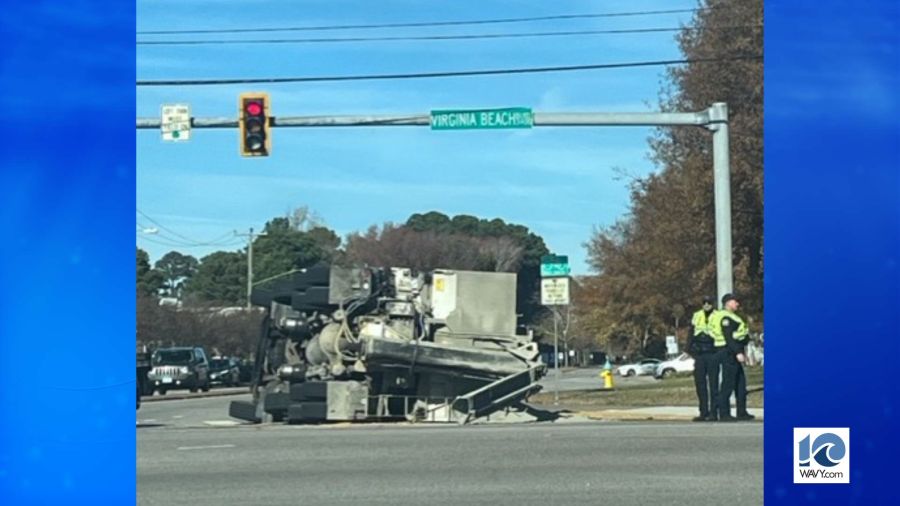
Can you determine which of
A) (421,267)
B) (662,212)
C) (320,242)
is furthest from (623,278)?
(421,267)

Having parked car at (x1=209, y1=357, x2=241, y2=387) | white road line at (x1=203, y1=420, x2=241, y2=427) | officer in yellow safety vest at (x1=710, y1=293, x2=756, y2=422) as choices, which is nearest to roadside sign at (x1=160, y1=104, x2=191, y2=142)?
parked car at (x1=209, y1=357, x2=241, y2=387)

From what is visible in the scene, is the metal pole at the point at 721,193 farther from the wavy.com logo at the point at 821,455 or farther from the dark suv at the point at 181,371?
the dark suv at the point at 181,371

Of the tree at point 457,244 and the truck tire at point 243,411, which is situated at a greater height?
the tree at point 457,244

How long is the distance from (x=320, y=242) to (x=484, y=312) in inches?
89.8

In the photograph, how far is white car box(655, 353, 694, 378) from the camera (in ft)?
10.7

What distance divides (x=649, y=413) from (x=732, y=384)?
42.9 inches

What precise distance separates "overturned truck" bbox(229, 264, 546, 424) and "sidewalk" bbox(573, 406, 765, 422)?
0.47 meters

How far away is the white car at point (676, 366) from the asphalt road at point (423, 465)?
22 cm

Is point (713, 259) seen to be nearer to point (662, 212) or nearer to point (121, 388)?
point (662, 212)

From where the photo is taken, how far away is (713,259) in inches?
118

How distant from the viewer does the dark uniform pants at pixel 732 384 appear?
322 centimetres

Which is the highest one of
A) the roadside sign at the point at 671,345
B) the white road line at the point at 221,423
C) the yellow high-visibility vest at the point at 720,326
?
the yellow high-visibility vest at the point at 720,326

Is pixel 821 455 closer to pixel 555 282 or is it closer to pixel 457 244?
pixel 555 282

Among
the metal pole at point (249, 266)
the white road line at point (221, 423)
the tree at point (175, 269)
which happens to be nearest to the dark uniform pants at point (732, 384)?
the metal pole at point (249, 266)
